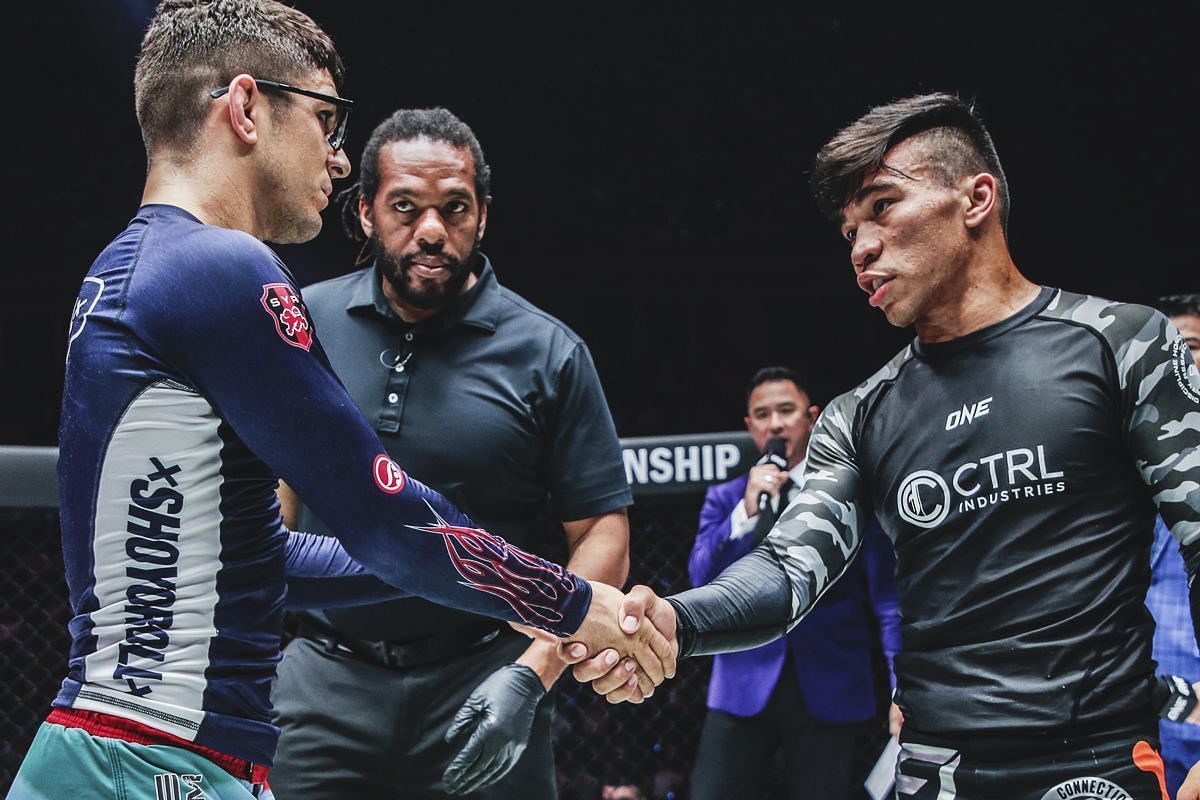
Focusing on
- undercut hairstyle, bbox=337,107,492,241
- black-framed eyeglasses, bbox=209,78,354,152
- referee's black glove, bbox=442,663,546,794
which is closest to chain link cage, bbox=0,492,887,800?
undercut hairstyle, bbox=337,107,492,241

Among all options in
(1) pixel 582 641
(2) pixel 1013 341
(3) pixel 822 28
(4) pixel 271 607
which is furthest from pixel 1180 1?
(4) pixel 271 607

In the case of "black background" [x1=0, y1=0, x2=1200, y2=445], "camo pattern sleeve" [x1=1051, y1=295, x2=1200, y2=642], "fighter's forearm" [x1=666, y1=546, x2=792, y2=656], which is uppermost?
"black background" [x1=0, y1=0, x2=1200, y2=445]

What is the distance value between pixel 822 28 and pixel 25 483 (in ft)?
12.9

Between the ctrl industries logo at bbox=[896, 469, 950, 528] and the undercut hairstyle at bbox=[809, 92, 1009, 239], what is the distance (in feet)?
1.34

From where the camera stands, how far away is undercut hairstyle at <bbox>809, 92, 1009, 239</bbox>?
5.74 ft

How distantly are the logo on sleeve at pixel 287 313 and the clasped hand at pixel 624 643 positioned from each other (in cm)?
52

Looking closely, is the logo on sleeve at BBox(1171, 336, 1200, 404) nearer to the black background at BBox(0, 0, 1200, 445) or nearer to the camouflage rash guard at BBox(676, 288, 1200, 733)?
the camouflage rash guard at BBox(676, 288, 1200, 733)

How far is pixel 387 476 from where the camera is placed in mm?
1289

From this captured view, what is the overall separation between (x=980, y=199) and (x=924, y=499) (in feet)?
1.51

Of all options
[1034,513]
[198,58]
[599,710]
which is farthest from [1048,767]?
[599,710]

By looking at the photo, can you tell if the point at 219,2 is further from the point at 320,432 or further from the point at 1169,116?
the point at 1169,116

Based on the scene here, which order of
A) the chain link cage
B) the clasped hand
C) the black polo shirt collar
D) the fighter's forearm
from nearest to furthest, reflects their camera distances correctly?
1. the clasped hand
2. the fighter's forearm
3. the black polo shirt collar
4. the chain link cage

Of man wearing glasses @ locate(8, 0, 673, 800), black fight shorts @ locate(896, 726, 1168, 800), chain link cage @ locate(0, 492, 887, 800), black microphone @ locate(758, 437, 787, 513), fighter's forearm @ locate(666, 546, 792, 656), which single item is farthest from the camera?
chain link cage @ locate(0, 492, 887, 800)

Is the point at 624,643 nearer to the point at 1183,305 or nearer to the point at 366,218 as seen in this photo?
the point at 366,218
